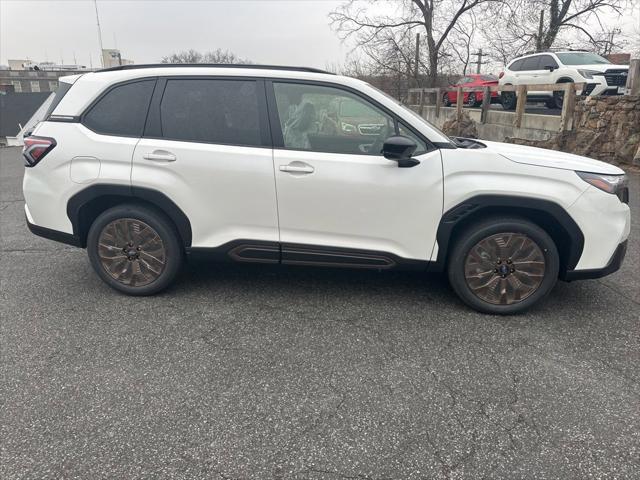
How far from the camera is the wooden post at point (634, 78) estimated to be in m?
9.56

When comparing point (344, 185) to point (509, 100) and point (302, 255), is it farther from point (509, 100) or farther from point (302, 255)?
point (509, 100)

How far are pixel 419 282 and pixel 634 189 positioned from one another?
6.50 m

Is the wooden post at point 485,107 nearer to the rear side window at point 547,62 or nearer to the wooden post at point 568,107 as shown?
the rear side window at point 547,62

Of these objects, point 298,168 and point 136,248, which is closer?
point 298,168

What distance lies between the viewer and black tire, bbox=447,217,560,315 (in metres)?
3.40

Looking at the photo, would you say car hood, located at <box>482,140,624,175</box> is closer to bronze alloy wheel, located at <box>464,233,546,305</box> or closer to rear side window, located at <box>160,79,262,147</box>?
bronze alloy wheel, located at <box>464,233,546,305</box>

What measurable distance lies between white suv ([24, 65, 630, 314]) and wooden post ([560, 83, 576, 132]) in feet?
25.8

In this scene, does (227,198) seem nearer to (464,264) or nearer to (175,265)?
(175,265)

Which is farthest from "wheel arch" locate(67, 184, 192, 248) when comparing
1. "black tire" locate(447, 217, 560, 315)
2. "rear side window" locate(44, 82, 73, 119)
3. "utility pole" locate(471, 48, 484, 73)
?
"utility pole" locate(471, 48, 484, 73)

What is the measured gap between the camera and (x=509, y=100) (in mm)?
15391

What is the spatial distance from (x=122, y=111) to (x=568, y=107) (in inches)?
393

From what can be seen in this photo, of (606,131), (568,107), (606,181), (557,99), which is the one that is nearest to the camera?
(606,181)

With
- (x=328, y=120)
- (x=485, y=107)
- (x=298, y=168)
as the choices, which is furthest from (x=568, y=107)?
(x=298, y=168)

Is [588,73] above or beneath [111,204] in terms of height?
above
